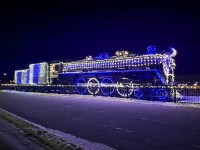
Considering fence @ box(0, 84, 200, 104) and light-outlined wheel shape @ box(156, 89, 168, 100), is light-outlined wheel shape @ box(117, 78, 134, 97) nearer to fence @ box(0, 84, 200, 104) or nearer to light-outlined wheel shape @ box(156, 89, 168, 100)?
fence @ box(0, 84, 200, 104)

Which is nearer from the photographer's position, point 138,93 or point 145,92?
point 145,92

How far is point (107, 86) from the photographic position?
1089 inches

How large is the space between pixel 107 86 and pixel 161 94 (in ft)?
20.9

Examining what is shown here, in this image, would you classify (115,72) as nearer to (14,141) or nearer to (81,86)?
(81,86)

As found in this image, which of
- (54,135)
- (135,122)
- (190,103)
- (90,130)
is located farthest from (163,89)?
(54,135)

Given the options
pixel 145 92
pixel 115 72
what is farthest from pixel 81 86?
pixel 145 92

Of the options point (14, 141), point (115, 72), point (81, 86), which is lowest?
point (14, 141)

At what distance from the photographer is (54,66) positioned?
1566 inches

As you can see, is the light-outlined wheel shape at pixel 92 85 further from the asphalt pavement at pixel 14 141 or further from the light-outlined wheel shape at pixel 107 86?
the asphalt pavement at pixel 14 141

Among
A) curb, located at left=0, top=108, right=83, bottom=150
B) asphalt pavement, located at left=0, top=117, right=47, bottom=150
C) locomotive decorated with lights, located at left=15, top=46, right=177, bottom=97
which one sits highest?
locomotive decorated with lights, located at left=15, top=46, right=177, bottom=97

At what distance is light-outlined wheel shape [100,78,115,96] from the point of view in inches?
1097

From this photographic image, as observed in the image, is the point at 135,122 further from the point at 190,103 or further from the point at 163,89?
the point at 163,89

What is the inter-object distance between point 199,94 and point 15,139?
1484cm

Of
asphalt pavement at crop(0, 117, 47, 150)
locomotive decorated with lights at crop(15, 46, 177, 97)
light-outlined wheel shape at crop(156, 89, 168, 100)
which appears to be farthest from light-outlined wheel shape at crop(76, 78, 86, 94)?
asphalt pavement at crop(0, 117, 47, 150)
